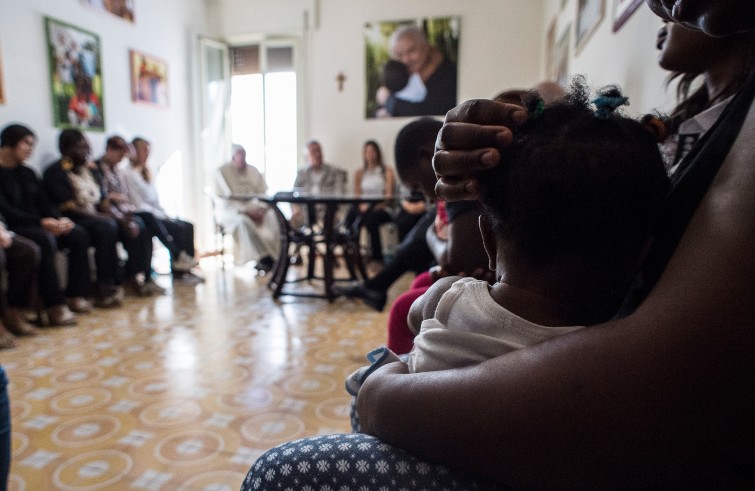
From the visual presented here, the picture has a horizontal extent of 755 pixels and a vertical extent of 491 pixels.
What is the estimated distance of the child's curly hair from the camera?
492 millimetres

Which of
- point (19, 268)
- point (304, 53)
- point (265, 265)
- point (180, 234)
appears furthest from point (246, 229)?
point (304, 53)

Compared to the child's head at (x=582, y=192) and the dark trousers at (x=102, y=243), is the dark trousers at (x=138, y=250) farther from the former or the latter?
the child's head at (x=582, y=192)

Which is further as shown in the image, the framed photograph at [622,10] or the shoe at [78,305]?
the shoe at [78,305]

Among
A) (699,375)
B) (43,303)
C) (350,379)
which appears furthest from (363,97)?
(699,375)

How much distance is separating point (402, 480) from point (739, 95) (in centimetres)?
49

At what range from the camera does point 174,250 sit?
4129 millimetres

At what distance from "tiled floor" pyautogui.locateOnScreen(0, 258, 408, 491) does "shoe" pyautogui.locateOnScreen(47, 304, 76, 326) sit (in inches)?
4.0

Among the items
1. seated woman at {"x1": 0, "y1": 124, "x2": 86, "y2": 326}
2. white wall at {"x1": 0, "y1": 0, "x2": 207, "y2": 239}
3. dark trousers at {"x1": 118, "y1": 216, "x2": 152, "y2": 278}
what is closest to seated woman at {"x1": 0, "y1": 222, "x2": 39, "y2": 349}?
seated woman at {"x1": 0, "y1": 124, "x2": 86, "y2": 326}

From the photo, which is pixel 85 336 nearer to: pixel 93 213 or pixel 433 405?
pixel 93 213

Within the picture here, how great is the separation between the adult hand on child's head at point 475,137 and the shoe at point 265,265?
4203 millimetres

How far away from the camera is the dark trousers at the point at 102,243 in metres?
3.31

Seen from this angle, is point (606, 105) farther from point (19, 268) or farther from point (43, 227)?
point (43, 227)

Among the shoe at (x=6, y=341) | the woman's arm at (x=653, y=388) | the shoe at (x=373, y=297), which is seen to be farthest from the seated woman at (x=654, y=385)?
the shoe at (x=6, y=341)

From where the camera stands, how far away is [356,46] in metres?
5.73
